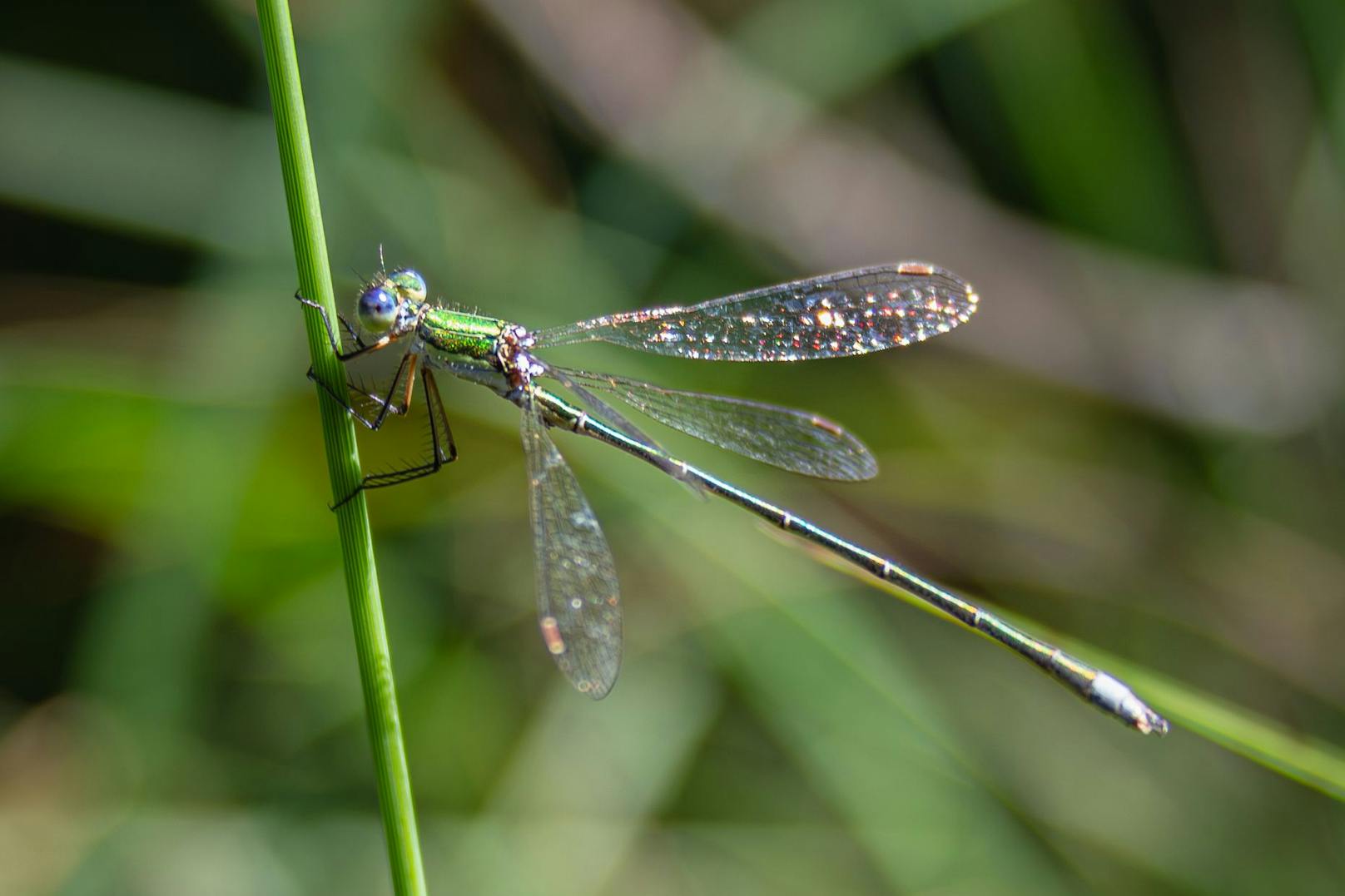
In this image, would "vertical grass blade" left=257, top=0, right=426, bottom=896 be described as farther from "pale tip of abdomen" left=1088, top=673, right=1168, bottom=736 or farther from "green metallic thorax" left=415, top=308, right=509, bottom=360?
"pale tip of abdomen" left=1088, top=673, right=1168, bottom=736

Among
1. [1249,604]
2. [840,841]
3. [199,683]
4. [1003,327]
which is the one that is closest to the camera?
[199,683]

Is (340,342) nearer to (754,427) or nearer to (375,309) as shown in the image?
(375,309)

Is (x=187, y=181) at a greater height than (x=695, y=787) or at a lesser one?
greater

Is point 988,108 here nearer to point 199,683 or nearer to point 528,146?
point 528,146

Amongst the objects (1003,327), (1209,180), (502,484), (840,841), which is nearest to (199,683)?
(502,484)

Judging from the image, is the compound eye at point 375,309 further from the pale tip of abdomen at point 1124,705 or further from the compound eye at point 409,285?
the pale tip of abdomen at point 1124,705

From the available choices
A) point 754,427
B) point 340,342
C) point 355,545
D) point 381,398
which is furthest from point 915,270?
point 355,545
